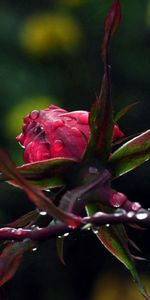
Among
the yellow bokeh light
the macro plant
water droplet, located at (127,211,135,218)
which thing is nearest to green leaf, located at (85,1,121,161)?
the macro plant

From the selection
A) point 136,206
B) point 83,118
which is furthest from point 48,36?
point 136,206

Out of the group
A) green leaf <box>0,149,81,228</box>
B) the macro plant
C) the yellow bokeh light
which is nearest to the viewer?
green leaf <box>0,149,81,228</box>

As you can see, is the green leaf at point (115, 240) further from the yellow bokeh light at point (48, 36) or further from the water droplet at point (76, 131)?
the yellow bokeh light at point (48, 36)

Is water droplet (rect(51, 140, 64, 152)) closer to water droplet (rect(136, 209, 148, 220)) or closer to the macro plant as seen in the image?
the macro plant

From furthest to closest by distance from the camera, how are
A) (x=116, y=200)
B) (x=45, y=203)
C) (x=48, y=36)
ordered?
(x=48, y=36)
(x=116, y=200)
(x=45, y=203)

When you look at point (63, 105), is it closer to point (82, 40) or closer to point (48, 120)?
point (82, 40)

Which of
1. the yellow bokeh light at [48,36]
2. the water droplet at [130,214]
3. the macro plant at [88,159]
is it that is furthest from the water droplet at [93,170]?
the yellow bokeh light at [48,36]

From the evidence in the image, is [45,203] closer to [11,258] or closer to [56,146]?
[11,258]
